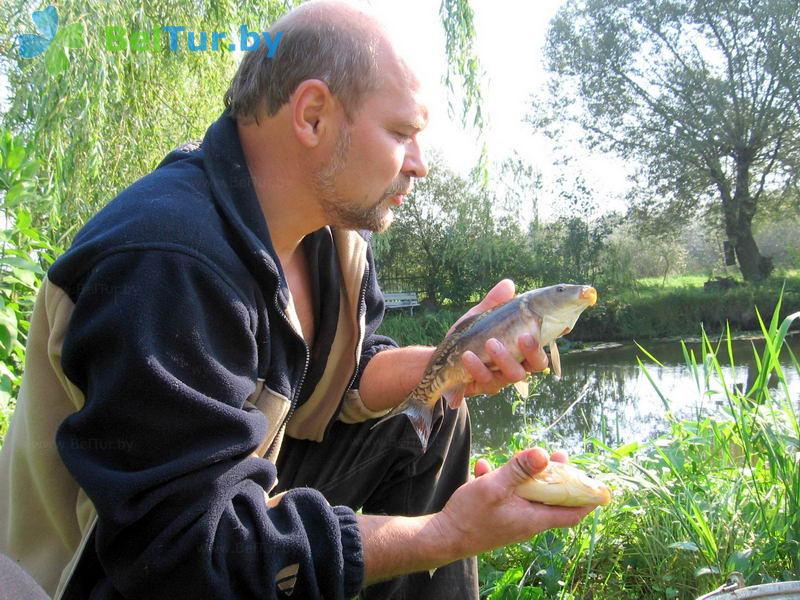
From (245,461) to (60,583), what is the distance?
0.38 meters

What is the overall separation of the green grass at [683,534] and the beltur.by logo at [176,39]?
355cm

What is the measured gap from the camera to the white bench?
50.2 feet

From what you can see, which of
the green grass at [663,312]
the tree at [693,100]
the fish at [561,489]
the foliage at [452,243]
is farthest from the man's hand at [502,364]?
the tree at [693,100]

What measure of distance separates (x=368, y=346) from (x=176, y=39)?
390 cm

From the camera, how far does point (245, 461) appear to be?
117 centimetres

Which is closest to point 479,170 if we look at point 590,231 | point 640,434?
point 640,434

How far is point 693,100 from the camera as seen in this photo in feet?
58.3

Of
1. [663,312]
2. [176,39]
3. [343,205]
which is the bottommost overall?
[663,312]

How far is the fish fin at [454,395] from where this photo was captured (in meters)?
1.71

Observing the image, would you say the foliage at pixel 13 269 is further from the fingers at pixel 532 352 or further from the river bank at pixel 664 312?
the river bank at pixel 664 312

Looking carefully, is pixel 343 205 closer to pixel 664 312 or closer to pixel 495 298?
pixel 495 298

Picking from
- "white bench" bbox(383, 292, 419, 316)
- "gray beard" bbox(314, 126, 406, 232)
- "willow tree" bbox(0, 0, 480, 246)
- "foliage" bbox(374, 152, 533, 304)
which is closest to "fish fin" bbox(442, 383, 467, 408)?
"gray beard" bbox(314, 126, 406, 232)

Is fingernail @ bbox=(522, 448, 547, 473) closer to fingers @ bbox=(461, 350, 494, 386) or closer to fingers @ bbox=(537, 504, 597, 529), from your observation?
fingers @ bbox=(537, 504, 597, 529)

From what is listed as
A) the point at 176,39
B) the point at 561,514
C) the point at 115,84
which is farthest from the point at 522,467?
the point at 176,39
